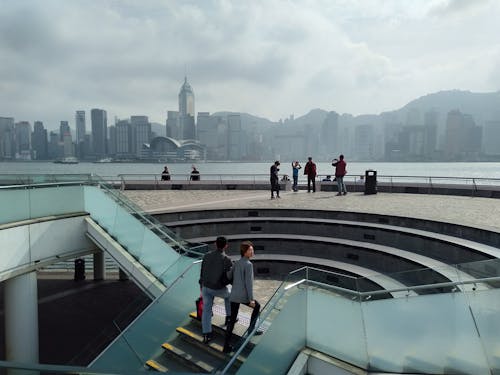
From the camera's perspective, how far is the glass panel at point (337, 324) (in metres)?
5.48

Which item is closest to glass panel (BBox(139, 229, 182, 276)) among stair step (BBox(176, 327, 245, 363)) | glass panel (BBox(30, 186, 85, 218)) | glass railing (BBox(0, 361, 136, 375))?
stair step (BBox(176, 327, 245, 363))

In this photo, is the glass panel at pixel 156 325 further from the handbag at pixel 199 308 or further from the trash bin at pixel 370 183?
the trash bin at pixel 370 183

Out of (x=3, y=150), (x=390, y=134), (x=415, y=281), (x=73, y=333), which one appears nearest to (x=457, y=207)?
(x=415, y=281)

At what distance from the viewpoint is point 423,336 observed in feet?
16.6

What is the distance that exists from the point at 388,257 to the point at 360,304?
5258 mm

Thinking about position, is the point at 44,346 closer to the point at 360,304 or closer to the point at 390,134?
the point at 360,304

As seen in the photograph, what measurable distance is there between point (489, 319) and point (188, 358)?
4.53 m

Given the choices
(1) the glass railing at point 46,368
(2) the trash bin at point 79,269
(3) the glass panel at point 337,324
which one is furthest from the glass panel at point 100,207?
(1) the glass railing at point 46,368

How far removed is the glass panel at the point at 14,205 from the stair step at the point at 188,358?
5.42 meters

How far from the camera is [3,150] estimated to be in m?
174

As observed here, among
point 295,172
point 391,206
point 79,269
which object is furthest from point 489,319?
point 295,172

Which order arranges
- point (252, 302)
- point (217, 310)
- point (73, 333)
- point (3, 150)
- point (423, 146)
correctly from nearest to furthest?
point (252, 302)
point (217, 310)
point (73, 333)
point (423, 146)
point (3, 150)

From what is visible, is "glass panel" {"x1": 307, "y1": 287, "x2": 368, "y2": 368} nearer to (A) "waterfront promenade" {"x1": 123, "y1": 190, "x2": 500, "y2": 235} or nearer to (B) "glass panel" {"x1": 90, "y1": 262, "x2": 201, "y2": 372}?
(B) "glass panel" {"x1": 90, "y1": 262, "x2": 201, "y2": 372}

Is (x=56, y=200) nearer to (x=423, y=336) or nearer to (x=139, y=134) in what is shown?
(x=423, y=336)
